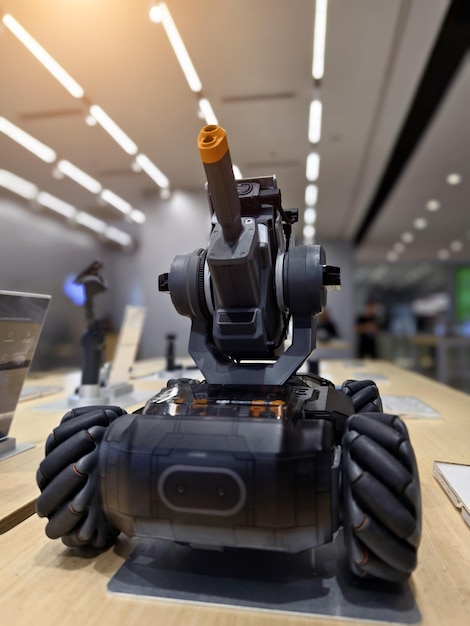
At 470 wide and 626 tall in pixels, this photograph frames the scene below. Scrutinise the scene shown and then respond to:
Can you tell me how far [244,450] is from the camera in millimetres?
441

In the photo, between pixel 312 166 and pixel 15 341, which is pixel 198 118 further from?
pixel 15 341

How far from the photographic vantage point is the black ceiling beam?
2.26m

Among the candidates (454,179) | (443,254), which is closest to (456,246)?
(443,254)

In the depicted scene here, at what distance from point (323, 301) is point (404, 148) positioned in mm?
3756

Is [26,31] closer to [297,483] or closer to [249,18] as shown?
[249,18]

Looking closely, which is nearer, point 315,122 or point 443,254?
point 315,122

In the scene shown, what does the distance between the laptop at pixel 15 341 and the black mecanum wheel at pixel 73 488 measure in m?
0.34

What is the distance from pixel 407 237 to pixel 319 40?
17.6ft

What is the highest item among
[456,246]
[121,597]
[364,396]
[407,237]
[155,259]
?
[456,246]

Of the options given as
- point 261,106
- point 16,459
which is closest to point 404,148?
point 261,106

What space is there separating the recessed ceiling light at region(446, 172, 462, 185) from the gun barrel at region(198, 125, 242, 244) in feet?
14.2

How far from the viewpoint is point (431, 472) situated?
2.58ft

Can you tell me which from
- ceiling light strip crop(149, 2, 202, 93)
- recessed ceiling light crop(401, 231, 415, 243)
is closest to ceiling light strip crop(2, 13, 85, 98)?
ceiling light strip crop(149, 2, 202, 93)

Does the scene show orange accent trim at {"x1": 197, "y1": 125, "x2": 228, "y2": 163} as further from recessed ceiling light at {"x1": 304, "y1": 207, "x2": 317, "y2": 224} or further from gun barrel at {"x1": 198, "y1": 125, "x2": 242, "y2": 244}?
recessed ceiling light at {"x1": 304, "y1": 207, "x2": 317, "y2": 224}
